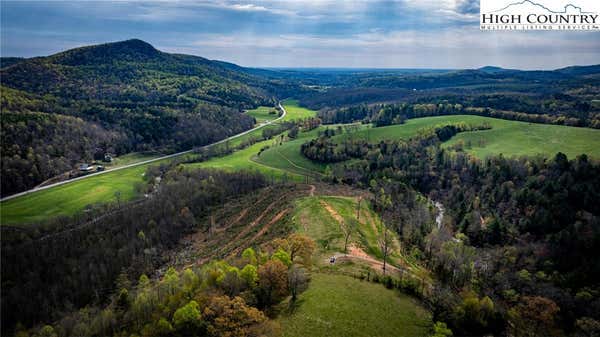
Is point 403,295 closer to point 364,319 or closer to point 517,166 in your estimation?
point 364,319

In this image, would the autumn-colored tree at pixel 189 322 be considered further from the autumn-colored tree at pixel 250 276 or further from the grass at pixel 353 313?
the grass at pixel 353 313

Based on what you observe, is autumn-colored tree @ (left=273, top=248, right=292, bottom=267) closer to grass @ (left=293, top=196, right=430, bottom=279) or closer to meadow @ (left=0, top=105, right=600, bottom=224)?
grass @ (left=293, top=196, right=430, bottom=279)

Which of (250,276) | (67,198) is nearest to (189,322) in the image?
(250,276)

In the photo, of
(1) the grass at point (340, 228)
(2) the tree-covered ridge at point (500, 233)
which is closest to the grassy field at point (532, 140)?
(2) the tree-covered ridge at point (500, 233)

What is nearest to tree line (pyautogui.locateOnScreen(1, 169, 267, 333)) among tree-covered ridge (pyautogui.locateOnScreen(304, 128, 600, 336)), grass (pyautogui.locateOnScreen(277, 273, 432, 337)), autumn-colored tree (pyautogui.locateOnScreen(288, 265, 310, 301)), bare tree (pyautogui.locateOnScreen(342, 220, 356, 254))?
autumn-colored tree (pyautogui.locateOnScreen(288, 265, 310, 301))

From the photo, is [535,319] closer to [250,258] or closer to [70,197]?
[250,258]
